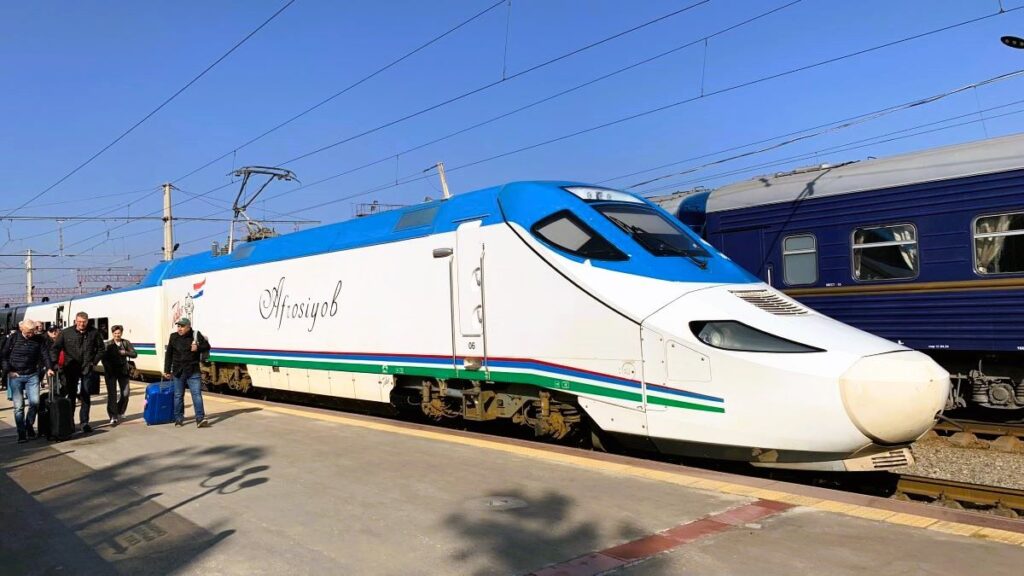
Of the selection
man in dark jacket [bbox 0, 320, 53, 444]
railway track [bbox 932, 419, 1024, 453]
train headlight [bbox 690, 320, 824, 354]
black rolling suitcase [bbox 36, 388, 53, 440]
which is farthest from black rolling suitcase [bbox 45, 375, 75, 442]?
railway track [bbox 932, 419, 1024, 453]

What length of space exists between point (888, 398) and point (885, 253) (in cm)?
478

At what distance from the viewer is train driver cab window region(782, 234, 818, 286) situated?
401 inches

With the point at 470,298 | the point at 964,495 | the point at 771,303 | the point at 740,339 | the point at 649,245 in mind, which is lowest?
the point at 964,495

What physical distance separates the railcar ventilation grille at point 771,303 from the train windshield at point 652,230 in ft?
2.58

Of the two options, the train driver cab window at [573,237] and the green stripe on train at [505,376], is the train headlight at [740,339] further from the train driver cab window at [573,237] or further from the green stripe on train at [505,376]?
the train driver cab window at [573,237]

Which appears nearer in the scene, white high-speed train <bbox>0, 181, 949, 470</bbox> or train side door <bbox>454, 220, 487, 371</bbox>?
white high-speed train <bbox>0, 181, 949, 470</bbox>

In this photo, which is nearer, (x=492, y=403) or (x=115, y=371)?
(x=492, y=403)

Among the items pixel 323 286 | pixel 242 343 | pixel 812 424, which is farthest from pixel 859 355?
pixel 242 343

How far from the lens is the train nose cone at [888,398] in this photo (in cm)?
549

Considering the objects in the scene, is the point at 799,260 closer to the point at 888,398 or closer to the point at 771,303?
the point at 771,303

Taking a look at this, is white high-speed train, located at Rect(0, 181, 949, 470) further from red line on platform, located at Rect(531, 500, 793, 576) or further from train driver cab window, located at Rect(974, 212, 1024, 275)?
train driver cab window, located at Rect(974, 212, 1024, 275)

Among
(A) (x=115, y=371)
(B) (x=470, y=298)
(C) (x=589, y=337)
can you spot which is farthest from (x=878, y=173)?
(A) (x=115, y=371)

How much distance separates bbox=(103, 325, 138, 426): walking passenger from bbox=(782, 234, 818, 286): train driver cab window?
1024 cm

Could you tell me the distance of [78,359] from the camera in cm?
1010
